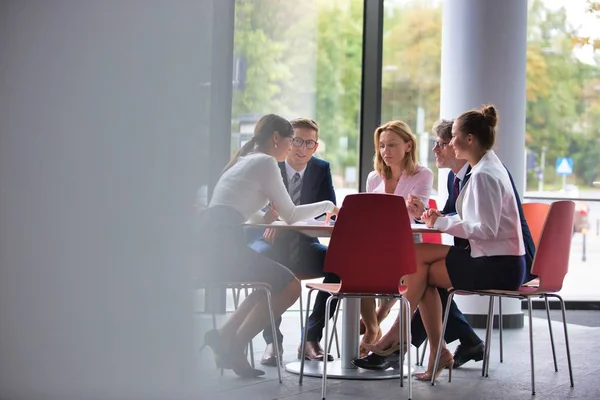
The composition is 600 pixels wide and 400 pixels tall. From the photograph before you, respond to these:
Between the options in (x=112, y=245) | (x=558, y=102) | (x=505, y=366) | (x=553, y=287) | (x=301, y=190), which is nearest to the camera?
(x=112, y=245)

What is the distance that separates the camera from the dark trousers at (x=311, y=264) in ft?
16.5

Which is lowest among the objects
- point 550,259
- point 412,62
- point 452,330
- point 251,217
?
point 452,330

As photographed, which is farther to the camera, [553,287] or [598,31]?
[598,31]

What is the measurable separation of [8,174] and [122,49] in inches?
16.7

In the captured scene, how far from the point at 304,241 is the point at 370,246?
3.91 ft

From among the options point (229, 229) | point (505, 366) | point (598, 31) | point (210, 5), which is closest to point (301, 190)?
point (229, 229)

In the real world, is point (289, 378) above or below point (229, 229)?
below

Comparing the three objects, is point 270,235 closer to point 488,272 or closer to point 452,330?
point 452,330

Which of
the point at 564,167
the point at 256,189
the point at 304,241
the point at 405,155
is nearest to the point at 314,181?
the point at 304,241

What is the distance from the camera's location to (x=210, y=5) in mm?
2336

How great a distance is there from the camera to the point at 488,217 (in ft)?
13.8

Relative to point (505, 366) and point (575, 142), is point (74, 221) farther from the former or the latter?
point (575, 142)

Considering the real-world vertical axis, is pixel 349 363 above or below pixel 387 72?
below

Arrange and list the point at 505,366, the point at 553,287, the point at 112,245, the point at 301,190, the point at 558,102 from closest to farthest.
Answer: the point at 112,245 → the point at 553,287 → the point at 505,366 → the point at 301,190 → the point at 558,102
